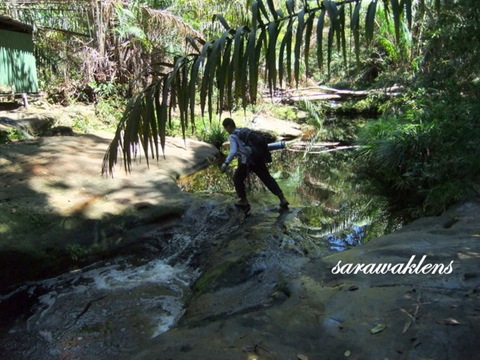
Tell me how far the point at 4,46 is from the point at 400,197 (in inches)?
410

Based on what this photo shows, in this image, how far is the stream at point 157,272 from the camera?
409cm

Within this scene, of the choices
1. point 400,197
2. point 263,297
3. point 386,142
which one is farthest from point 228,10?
point 263,297

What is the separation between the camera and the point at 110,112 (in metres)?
14.0

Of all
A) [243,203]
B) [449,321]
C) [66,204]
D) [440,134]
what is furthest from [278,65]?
[440,134]

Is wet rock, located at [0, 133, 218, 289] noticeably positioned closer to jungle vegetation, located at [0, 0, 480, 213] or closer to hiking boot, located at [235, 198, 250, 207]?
jungle vegetation, located at [0, 0, 480, 213]

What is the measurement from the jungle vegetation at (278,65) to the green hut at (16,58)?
2441 mm

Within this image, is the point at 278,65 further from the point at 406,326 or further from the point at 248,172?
the point at 248,172

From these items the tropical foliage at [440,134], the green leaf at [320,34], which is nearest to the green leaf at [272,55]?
the green leaf at [320,34]

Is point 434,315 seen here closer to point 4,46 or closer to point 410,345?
point 410,345

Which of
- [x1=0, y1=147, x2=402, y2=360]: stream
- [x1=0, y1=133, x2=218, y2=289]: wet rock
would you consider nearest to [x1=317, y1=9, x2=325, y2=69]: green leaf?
[x1=0, y1=147, x2=402, y2=360]: stream

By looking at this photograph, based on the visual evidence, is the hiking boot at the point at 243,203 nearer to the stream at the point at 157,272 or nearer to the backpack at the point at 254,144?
the stream at the point at 157,272

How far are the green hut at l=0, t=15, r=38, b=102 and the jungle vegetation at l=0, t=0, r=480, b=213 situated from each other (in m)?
2.44

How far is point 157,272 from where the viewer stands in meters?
5.48

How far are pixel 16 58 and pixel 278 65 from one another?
11.4 meters
